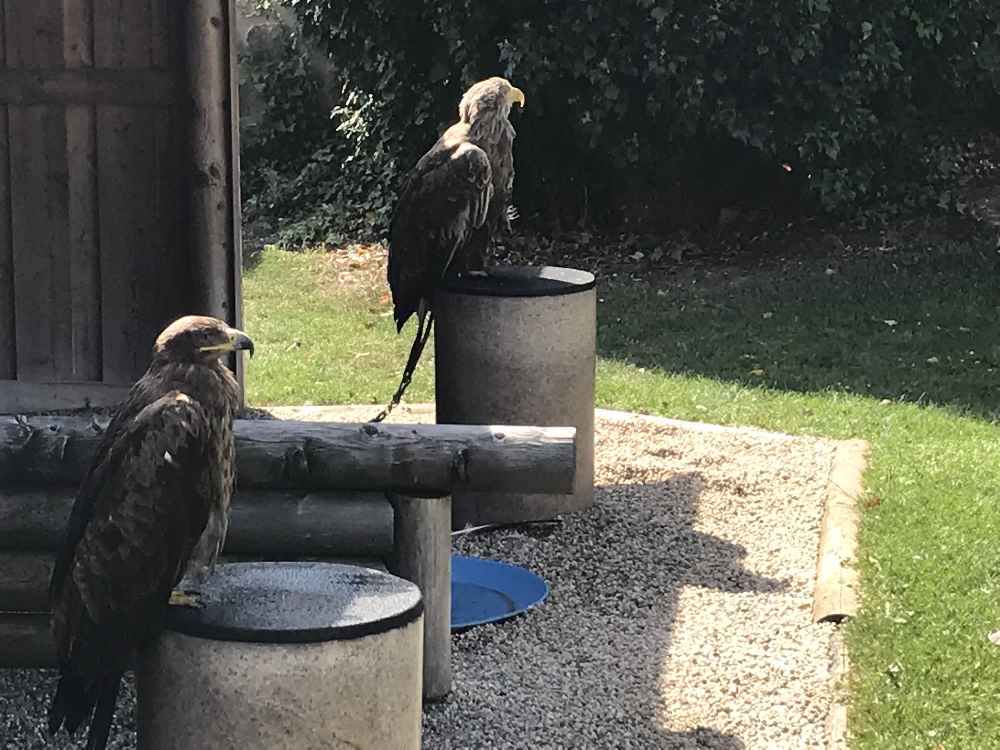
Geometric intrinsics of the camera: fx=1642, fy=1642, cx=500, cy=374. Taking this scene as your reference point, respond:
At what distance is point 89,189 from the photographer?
8.78 meters

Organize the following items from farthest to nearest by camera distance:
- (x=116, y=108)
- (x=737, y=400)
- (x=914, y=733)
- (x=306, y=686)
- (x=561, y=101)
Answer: (x=561, y=101) → (x=737, y=400) → (x=116, y=108) → (x=914, y=733) → (x=306, y=686)

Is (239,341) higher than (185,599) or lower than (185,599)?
higher

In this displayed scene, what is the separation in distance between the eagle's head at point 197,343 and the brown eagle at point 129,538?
0.33ft

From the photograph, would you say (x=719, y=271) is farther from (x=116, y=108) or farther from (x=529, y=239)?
(x=116, y=108)

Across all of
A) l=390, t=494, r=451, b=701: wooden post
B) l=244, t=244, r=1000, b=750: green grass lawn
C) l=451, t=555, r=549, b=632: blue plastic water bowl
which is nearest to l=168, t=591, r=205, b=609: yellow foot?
l=390, t=494, r=451, b=701: wooden post

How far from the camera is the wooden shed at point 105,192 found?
850cm

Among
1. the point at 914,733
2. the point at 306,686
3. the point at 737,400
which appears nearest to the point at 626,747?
the point at 914,733

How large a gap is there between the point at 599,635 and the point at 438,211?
2.36 metres

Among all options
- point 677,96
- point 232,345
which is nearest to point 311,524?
point 232,345

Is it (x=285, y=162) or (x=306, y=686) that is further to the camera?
(x=285, y=162)

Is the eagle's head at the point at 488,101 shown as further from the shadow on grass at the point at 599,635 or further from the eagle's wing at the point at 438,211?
the shadow on grass at the point at 599,635

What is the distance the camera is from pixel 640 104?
1288 cm

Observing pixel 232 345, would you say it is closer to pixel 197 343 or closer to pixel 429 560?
pixel 197 343

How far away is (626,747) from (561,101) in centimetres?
852
